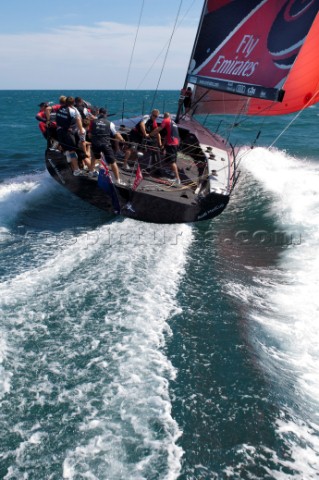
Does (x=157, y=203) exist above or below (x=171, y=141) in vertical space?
below

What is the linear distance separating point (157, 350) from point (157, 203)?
314 cm

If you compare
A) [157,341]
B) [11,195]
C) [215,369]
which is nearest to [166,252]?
[157,341]

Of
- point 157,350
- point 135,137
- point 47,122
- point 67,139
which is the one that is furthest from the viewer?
point 47,122

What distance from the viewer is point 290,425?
3.26 m

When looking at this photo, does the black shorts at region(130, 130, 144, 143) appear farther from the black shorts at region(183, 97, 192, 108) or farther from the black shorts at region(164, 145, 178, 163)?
the black shorts at region(183, 97, 192, 108)

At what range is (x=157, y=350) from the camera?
13.3ft

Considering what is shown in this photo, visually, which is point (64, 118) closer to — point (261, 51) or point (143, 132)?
point (143, 132)

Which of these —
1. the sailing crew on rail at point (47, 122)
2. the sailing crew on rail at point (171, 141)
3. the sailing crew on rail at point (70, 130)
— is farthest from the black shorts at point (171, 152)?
the sailing crew on rail at point (47, 122)

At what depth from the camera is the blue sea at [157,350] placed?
297 centimetres

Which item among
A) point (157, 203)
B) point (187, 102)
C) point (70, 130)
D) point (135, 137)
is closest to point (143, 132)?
point (135, 137)

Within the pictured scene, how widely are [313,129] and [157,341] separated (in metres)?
20.8

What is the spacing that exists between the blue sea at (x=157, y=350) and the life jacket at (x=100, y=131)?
1500 millimetres

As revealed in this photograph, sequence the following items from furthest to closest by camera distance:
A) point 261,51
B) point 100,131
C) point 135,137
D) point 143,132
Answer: point 261,51, point 135,137, point 143,132, point 100,131

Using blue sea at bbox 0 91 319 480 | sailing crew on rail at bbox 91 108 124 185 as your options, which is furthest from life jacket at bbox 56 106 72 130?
blue sea at bbox 0 91 319 480
